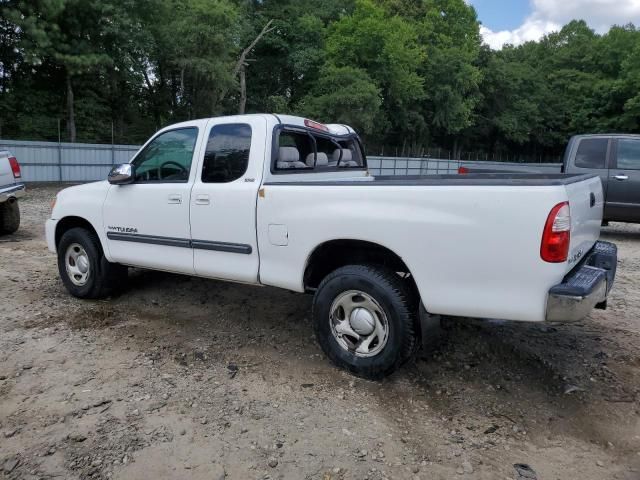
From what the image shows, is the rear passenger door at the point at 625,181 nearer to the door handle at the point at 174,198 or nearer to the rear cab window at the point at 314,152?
the rear cab window at the point at 314,152

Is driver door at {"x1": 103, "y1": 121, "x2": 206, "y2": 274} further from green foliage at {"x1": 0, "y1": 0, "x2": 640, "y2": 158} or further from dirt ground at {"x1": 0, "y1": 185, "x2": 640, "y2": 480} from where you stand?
green foliage at {"x1": 0, "y1": 0, "x2": 640, "y2": 158}

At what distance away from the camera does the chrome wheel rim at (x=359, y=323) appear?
3.61 m

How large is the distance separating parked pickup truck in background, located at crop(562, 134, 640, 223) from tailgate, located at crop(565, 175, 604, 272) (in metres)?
6.10

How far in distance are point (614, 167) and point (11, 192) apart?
33.7ft

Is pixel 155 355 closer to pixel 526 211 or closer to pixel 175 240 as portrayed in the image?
pixel 175 240

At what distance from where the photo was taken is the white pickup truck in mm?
3035

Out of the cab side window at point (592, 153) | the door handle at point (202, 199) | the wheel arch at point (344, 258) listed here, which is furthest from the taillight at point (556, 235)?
the cab side window at point (592, 153)

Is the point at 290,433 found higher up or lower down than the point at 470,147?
lower down

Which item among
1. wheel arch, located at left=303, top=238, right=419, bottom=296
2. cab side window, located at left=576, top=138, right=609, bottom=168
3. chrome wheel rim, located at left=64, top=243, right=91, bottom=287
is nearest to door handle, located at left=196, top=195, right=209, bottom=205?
wheel arch, located at left=303, top=238, right=419, bottom=296

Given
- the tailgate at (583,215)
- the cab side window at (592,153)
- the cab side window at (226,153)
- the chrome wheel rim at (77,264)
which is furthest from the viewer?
the cab side window at (592,153)

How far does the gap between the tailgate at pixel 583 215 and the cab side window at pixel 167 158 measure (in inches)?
120

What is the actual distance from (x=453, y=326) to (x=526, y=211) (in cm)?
191

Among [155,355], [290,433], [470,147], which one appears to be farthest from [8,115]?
[470,147]

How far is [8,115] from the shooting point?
2472 centimetres
